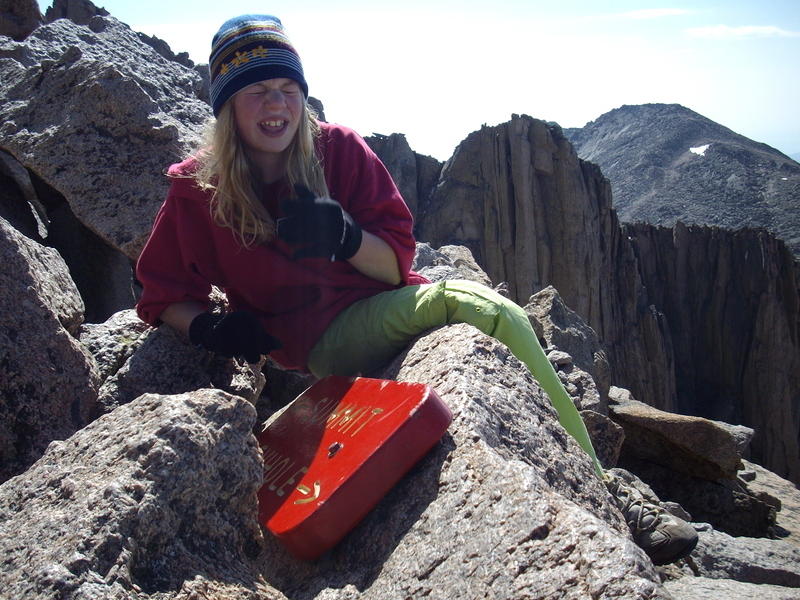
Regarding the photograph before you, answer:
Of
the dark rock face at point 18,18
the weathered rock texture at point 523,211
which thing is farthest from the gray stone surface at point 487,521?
the weathered rock texture at point 523,211

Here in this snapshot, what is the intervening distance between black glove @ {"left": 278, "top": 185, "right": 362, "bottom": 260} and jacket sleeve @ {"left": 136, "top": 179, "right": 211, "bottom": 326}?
1.69 ft

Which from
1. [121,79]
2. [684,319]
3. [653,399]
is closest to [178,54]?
[121,79]

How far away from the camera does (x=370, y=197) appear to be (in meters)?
3.38

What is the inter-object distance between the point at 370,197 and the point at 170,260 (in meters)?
0.84

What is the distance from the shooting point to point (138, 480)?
1856 millimetres

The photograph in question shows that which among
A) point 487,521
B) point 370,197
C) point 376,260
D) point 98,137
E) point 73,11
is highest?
point 73,11

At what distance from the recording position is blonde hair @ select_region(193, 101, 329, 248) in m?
3.14

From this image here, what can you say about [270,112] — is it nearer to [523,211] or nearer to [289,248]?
[289,248]

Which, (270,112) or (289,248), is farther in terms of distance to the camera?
(289,248)

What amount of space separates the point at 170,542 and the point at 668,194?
89.2 ft

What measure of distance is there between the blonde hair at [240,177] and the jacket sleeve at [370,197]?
168 millimetres

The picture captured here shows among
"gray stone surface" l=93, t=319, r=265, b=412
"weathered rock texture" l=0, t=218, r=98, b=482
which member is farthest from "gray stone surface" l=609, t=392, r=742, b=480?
"weathered rock texture" l=0, t=218, r=98, b=482

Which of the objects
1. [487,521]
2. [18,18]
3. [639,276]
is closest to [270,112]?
[487,521]

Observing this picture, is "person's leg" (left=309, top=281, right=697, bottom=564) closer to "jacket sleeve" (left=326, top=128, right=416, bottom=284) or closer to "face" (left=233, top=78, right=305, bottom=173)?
"jacket sleeve" (left=326, top=128, right=416, bottom=284)
